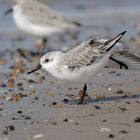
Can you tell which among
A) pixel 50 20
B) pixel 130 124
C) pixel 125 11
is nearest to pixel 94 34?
pixel 50 20

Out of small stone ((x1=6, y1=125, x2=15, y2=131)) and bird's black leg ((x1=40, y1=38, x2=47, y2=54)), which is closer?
small stone ((x1=6, y1=125, x2=15, y2=131))

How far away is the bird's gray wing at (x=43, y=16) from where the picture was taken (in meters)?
13.2

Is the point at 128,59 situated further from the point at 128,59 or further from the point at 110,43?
the point at 110,43

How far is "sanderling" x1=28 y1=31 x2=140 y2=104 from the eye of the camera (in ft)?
25.5

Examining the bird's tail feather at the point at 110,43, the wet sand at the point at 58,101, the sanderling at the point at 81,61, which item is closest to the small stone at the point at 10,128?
Result: the wet sand at the point at 58,101

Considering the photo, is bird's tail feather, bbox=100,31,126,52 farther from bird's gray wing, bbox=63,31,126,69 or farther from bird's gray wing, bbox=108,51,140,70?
bird's gray wing, bbox=108,51,140,70

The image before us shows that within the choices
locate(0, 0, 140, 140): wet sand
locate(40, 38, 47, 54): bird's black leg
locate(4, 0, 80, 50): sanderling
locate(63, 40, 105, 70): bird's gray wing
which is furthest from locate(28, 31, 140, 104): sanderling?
locate(4, 0, 80, 50): sanderling

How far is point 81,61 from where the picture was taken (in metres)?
7.86

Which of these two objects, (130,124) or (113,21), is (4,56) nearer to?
(113,21)

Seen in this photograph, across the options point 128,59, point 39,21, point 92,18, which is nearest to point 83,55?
point 128,59

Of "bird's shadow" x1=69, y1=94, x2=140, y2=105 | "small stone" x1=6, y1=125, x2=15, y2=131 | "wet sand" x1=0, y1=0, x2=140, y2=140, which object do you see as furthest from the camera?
"bird's shadow" x1=69, y1=94, x2=140, y2=105

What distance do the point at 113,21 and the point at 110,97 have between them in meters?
7.62

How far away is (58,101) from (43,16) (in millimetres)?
5515

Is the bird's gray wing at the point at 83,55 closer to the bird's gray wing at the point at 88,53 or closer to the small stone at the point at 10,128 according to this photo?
the bird's gray wing at the point at 88,53
